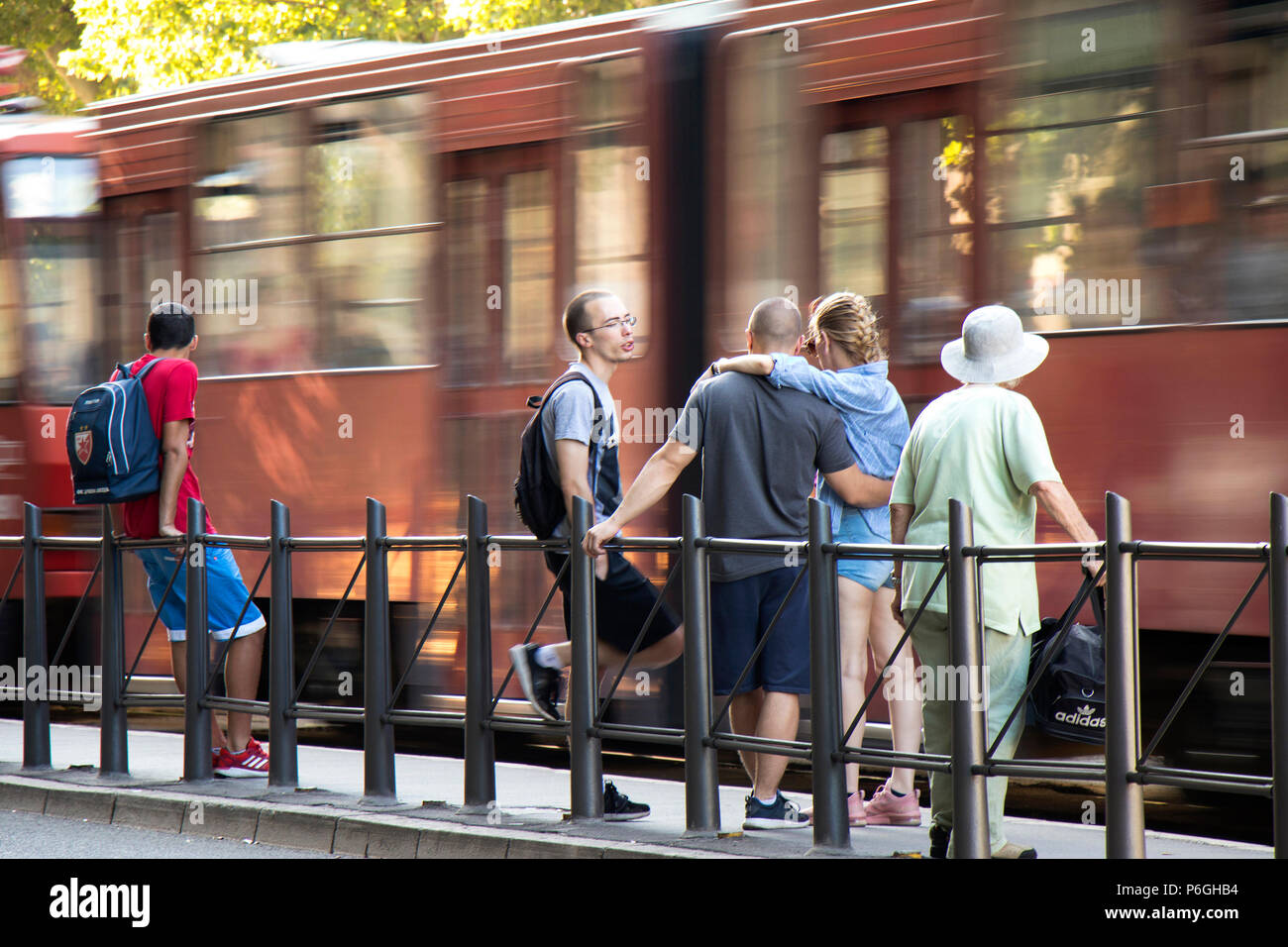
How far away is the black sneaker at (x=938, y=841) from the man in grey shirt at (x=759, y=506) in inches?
28.7

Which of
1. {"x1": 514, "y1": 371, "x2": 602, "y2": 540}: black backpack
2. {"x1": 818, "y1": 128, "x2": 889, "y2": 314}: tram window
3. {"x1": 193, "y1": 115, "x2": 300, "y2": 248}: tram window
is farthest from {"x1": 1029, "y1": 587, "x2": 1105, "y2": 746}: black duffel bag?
{"x1": 193, "y1": 115, "x2": 300, "y2": 248}: tram window

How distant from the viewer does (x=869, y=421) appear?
7.12 meters

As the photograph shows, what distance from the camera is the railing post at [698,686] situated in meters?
6.72

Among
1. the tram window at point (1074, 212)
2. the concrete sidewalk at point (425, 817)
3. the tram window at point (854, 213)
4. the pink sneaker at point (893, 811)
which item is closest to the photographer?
the concrete sidewalk at point (425, 817)

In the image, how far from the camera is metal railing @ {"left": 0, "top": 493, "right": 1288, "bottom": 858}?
5.52 meters

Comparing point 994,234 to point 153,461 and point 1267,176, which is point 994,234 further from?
point 153,461

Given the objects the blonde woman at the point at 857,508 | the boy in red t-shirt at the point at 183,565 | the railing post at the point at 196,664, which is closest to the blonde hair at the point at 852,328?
the blonde woman at the point at 857,508

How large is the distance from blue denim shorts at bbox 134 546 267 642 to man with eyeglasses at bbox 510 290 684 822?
1.65 m

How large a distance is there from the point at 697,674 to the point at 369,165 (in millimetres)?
5073

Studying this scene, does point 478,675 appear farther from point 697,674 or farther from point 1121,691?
point 1121,691

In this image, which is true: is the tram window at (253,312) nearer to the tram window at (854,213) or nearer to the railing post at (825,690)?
the tram window at (854,213)

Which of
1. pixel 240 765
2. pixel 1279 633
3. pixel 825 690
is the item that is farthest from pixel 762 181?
pixel 1279 633

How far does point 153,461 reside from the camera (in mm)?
8336
